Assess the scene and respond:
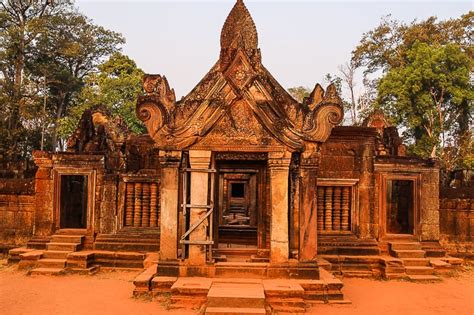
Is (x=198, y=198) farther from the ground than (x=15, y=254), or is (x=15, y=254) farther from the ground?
(x=198, y=198)

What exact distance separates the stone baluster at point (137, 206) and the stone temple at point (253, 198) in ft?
0.09

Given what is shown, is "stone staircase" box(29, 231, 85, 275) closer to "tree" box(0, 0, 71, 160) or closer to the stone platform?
the stone platform

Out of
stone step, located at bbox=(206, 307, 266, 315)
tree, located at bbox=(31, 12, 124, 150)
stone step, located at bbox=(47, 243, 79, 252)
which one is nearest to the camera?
stone step, located at bbox=(206, 307, 266, 315)

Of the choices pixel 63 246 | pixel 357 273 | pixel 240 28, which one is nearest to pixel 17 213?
pixel 63 246

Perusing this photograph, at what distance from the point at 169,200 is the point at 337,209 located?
16.5 ft

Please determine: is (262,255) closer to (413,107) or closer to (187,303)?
(187,303)

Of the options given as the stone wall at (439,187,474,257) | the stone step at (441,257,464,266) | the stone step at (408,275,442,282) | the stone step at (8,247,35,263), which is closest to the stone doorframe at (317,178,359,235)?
the stone step at (408,275,442,282)

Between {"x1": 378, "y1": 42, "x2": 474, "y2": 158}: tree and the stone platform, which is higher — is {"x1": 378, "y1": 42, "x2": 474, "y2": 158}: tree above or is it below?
above

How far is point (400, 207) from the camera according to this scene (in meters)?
12.4

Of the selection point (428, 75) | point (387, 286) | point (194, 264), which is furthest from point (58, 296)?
point (428, 75)

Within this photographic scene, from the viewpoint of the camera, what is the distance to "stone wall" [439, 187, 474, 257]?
1235 centimetres

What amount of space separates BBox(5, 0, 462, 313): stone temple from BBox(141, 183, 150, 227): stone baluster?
0.03 metres

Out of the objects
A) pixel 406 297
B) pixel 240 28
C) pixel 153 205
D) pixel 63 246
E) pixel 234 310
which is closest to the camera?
pixel 234 310

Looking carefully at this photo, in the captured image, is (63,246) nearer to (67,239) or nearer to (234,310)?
(67,239)
